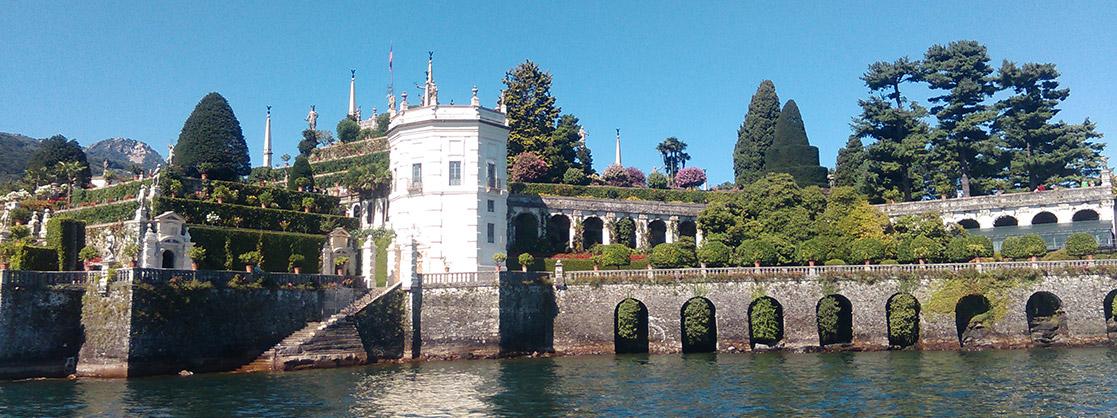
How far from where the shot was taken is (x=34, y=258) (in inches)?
1800

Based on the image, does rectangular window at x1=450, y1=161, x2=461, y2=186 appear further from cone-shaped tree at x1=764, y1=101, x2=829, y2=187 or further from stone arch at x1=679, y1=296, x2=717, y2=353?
cone-shaped tree at x1=764, y1=101, x2=829, y2=187

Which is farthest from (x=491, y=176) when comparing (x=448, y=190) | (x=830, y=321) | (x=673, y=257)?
(x=830, y=321)

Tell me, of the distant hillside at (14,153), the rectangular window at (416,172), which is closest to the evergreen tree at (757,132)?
the rectangular window at (416,172)

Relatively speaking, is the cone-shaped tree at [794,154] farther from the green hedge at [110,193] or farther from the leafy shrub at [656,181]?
the green hedge at [110,193]

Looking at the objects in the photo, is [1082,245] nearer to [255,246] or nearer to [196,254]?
[255,246]

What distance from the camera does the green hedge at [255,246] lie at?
55.2m

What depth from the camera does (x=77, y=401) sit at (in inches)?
1359

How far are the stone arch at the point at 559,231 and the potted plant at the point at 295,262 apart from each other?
18.7m

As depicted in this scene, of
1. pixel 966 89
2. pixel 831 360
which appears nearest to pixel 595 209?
pixel 831 360

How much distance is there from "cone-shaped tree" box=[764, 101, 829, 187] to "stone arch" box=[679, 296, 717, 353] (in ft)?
87.4

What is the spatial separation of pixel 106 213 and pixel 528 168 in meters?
31.7

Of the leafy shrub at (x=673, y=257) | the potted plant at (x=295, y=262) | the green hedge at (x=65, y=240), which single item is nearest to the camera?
the green hedge at (x=65, y=240)

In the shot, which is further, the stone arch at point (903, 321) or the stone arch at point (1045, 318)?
the stone arch at point (903, 321)

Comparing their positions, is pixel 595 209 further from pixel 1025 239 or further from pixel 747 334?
pixel 1025 239
